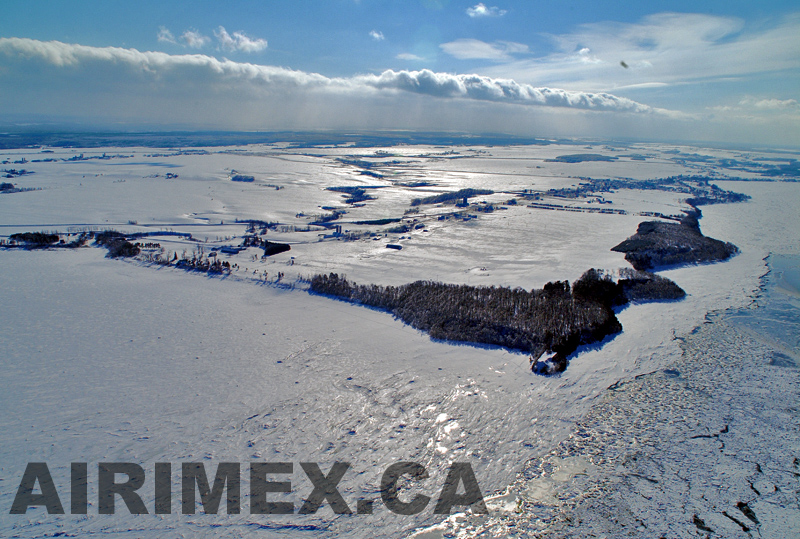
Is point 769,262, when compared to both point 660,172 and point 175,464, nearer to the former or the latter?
point 175,464

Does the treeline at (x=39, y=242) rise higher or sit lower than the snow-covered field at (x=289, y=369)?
higher

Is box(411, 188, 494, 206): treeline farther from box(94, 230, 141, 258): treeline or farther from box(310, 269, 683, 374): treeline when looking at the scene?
box(94, 230, 141, 258): treeline

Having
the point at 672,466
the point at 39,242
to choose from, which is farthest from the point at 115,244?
the point at 672,466

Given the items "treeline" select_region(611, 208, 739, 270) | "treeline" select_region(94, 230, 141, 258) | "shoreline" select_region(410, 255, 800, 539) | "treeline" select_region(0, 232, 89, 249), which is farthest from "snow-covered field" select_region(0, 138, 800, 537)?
"treeline" select_region(0, 232, 89, 249)

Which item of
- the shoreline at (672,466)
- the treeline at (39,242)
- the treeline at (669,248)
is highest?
the treeline at (669,248)

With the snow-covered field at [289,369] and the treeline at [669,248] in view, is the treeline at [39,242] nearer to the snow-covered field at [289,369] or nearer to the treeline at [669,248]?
the snow-covered field at [289,369]

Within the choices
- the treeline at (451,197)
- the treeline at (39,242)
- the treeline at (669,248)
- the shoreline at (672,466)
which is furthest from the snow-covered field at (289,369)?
the treeline at (451,197)
